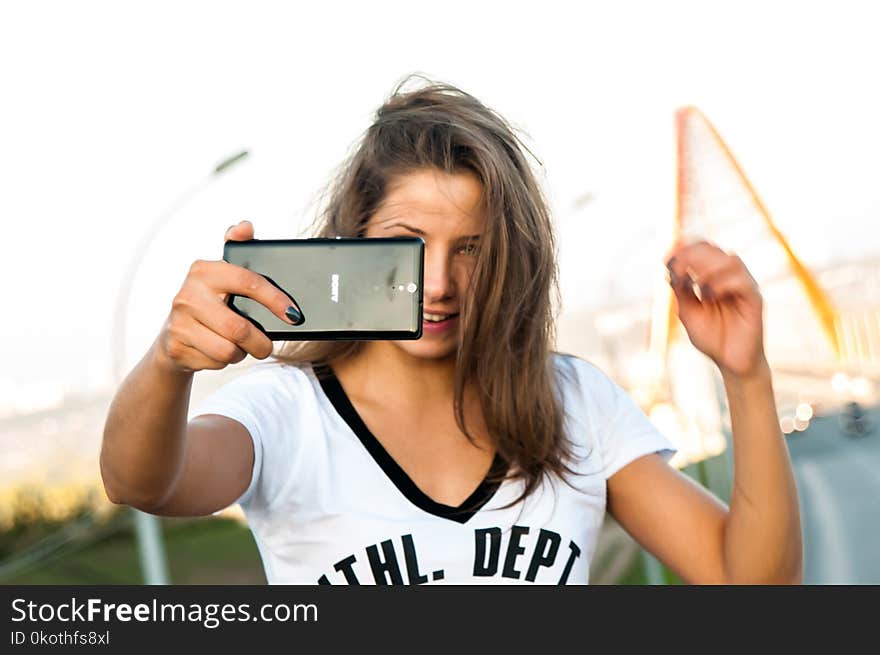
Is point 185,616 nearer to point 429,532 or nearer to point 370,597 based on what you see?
point 370,597

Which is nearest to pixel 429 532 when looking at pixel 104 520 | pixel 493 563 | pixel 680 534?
pixel 493 563

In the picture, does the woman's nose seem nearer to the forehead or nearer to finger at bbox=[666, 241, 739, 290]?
the forehead

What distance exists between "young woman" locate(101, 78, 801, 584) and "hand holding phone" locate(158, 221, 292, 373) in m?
0.14

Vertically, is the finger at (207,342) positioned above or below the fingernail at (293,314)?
below

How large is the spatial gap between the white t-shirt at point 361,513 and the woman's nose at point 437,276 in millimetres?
335

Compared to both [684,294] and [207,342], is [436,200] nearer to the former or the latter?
[684,294]

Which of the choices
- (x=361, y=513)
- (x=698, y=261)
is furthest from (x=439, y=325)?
(x=698, y=261)

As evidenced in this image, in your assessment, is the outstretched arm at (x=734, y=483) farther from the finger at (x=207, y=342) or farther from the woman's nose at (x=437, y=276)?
the finger at (x=207, y=342)

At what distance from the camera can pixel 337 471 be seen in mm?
2568

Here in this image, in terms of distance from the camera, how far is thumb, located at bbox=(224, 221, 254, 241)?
2186 mm

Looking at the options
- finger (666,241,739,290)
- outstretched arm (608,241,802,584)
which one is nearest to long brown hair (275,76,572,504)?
outstretched arm (608,241,802,584)

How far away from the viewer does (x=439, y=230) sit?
271 centimetres

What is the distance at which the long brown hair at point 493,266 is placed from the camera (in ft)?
9.10

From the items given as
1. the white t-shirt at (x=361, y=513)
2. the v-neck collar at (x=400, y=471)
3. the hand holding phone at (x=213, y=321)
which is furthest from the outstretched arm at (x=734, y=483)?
the hand holding phone at (x=213, y=321)
